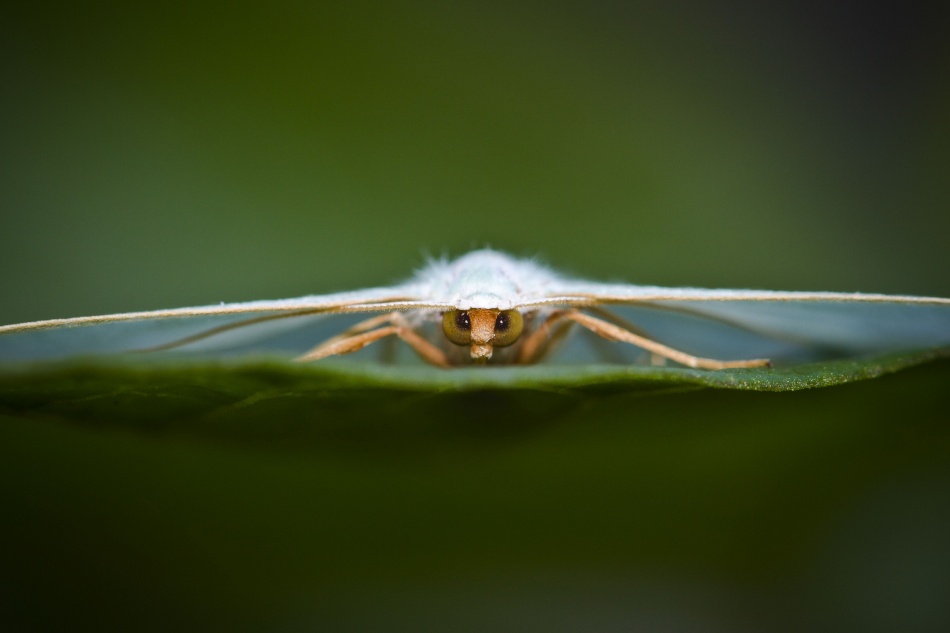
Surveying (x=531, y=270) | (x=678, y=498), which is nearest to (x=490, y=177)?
(x=531, y=270)

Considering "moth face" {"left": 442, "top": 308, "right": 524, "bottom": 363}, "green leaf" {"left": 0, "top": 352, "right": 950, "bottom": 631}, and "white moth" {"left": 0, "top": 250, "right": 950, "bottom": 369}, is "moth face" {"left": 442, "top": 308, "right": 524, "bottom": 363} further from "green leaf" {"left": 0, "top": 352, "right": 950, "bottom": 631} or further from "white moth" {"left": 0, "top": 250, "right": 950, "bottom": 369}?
"green leaf" {"left": 0, "top": 352, "right": 950, "bottom": 631}

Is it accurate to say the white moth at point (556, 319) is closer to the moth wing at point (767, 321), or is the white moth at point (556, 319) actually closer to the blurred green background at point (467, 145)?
the moth wing at point (767, 321)

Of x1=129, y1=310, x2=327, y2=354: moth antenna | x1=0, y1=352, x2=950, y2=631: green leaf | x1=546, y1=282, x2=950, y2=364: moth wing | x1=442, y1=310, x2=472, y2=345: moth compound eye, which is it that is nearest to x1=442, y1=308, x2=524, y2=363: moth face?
x1=442, y1=310, x2=472, y2=345: moth compound eye

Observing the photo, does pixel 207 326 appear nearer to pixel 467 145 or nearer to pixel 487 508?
Result: pixel 487 508

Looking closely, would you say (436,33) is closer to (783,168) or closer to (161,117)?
(161,117)

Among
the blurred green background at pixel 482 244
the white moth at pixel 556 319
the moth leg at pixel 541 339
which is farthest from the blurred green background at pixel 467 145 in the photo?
the moth leg at pixel 541 339

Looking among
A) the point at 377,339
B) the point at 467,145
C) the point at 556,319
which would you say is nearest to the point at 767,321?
the point at 556,319

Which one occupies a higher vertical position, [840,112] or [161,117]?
[840,112]
